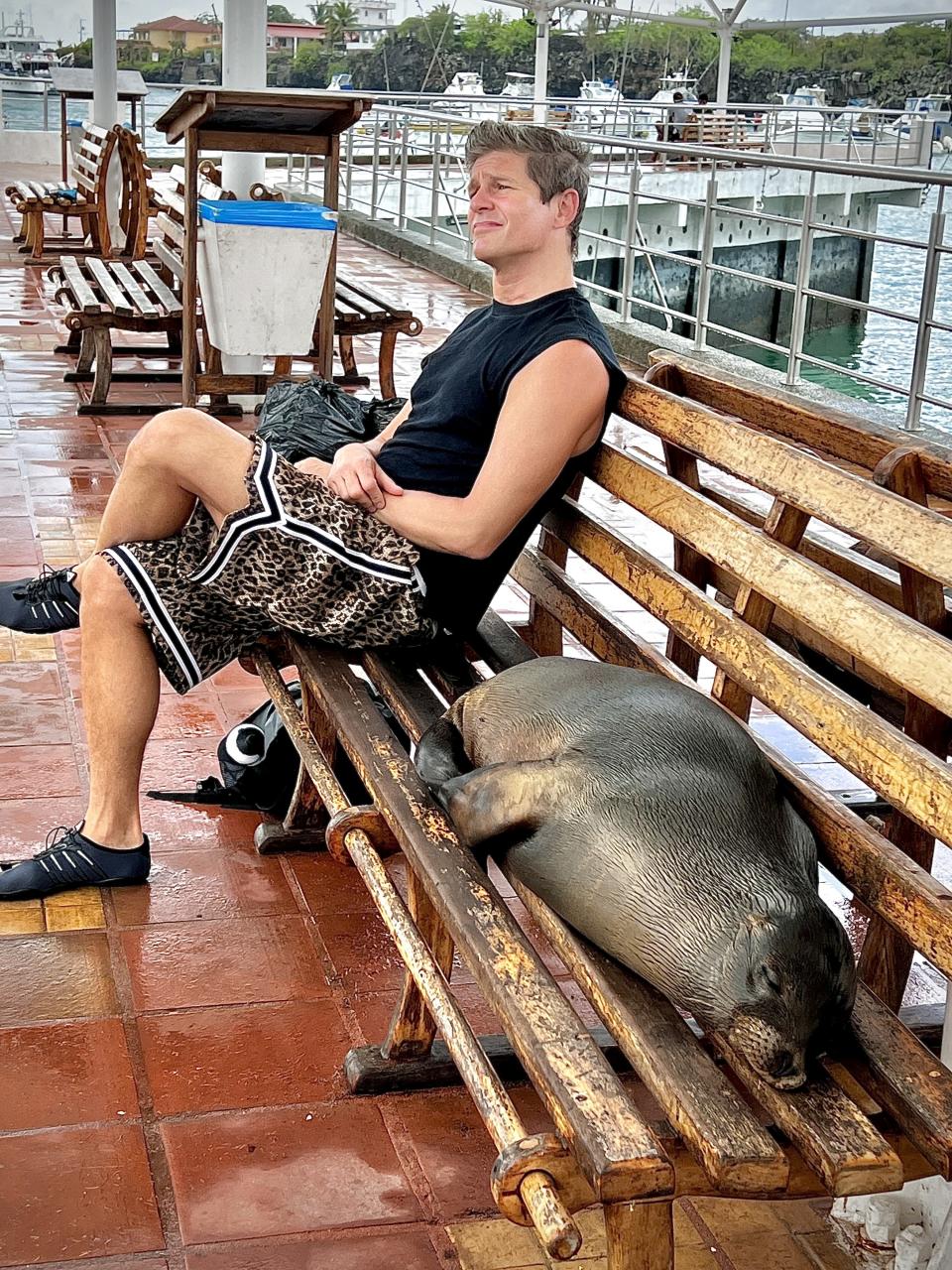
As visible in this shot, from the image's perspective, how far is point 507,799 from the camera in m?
2.06

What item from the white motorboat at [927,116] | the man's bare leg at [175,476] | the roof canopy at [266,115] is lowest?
the man's bare leg at [175,476]

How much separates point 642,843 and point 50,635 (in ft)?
9.12

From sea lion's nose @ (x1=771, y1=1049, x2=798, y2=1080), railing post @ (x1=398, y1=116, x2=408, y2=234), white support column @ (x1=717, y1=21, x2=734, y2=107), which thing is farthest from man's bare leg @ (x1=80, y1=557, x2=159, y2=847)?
white support column @ (x1=717, y1=21, x2=734, y2=107)

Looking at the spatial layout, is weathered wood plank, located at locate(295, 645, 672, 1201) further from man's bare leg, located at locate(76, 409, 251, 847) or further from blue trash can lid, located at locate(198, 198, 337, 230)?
blue trash can lid, located at locate(198, 198, 337, 230)

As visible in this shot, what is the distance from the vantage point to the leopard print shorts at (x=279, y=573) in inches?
107

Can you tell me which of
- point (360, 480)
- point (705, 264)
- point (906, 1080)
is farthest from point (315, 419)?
point (705, 264)

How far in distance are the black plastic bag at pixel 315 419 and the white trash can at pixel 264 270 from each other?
2866 mm

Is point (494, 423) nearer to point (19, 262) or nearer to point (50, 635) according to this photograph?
point (50, 635)

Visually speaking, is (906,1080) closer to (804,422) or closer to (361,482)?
(804,422)

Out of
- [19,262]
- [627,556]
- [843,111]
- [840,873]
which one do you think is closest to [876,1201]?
[840,873]

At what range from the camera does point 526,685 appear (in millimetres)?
2293

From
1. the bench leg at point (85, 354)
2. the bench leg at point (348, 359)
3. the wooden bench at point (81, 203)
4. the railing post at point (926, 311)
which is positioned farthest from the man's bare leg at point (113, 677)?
the wooden bench at point (81, 203)

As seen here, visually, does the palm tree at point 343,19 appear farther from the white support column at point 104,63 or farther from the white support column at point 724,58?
the white support column at point 104,63

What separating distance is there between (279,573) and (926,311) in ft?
13.6
